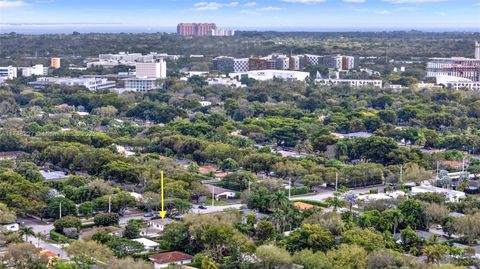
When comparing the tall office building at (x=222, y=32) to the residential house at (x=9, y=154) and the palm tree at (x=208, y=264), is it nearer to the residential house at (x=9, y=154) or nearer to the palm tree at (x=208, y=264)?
the residential house at (x=9, y=154)

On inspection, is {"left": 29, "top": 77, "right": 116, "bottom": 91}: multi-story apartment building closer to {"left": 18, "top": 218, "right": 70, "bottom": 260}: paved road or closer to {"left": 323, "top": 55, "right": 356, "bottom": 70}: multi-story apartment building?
{"left": 323, "top": 55, "right": 356, "bottom": 70}: multi-story apartment building

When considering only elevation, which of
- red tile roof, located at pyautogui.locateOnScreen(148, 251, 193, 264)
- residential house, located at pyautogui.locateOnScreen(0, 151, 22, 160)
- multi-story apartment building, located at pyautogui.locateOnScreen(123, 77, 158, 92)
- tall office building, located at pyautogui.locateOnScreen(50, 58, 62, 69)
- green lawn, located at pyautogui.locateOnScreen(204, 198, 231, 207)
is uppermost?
tall office building, located at pyautogui.locateOnScreen(50, 58, 62, 69)

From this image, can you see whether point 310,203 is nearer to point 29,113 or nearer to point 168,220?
point 168,220

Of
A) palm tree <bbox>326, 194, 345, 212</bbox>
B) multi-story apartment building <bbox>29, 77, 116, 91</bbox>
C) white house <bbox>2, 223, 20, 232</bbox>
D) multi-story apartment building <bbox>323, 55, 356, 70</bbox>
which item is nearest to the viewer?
white house <bbox>2, 223, 20, 232</bbox>

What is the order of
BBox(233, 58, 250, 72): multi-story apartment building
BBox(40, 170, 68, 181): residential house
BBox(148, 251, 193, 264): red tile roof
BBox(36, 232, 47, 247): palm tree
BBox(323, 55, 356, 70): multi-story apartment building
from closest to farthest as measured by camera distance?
1. BBox(148, 251, 193, 264): red tile roof
2. BBox(36, 232, 47, 247): palm tree
3. BBox(40, 170, 68, 181): residential house
4. BBox(233, 58, 250, 72): multi-story apartment building
5. BBox(323, 55, 356, 70): multi-story apartment building

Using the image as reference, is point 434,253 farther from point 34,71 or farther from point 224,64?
point 224,64

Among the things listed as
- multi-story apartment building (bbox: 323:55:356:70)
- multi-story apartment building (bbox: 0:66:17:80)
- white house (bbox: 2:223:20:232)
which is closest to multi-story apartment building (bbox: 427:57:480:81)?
multi-story apartment building (bbox: 323:55:356:70)

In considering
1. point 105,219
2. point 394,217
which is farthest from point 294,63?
point 105,219

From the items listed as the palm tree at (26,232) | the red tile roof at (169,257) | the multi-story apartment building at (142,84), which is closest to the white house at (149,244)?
the red tile roof at (169,257)
